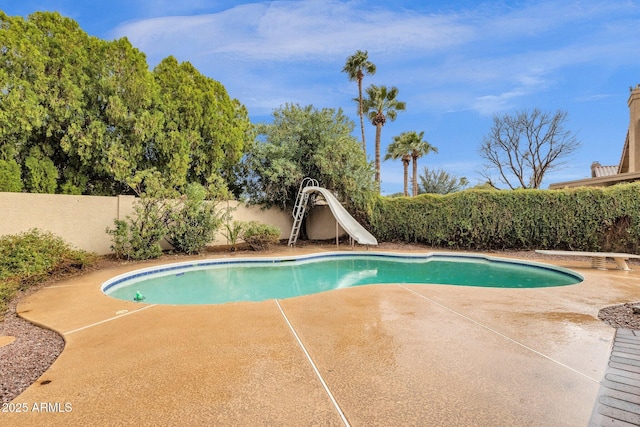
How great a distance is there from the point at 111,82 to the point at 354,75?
15461 millimetres

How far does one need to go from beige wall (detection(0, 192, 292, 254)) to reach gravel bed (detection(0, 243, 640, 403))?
4215 mm

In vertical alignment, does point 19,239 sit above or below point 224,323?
above

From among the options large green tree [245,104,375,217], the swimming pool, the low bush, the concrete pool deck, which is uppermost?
large green tree [245,104,375,217]

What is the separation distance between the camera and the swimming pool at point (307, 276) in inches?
237

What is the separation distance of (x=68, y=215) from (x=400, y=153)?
2012cm

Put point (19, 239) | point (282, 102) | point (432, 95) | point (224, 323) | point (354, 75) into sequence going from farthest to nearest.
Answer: point (354, 75)
point (432, 95)
point (282, 102)
point (19, 239)
point (224, 323)

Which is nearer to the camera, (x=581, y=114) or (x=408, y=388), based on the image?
(x=408, y=388)

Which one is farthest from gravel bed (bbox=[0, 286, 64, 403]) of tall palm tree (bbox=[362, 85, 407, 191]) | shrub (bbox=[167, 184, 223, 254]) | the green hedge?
tall palm tree (bbox=[362, 85, 407, 191])

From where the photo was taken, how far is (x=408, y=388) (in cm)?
218

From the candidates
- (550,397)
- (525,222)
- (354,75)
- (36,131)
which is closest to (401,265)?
(525,222)

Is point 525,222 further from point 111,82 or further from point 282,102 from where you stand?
point 111,82

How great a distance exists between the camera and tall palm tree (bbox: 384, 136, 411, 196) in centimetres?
2334

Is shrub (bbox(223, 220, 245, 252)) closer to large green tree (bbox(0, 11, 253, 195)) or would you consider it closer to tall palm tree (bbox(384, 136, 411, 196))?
large green tree (bbox(0, 11, 253, 195))

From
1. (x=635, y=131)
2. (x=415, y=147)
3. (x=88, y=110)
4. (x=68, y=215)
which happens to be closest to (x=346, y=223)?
(x=68, y=215)
